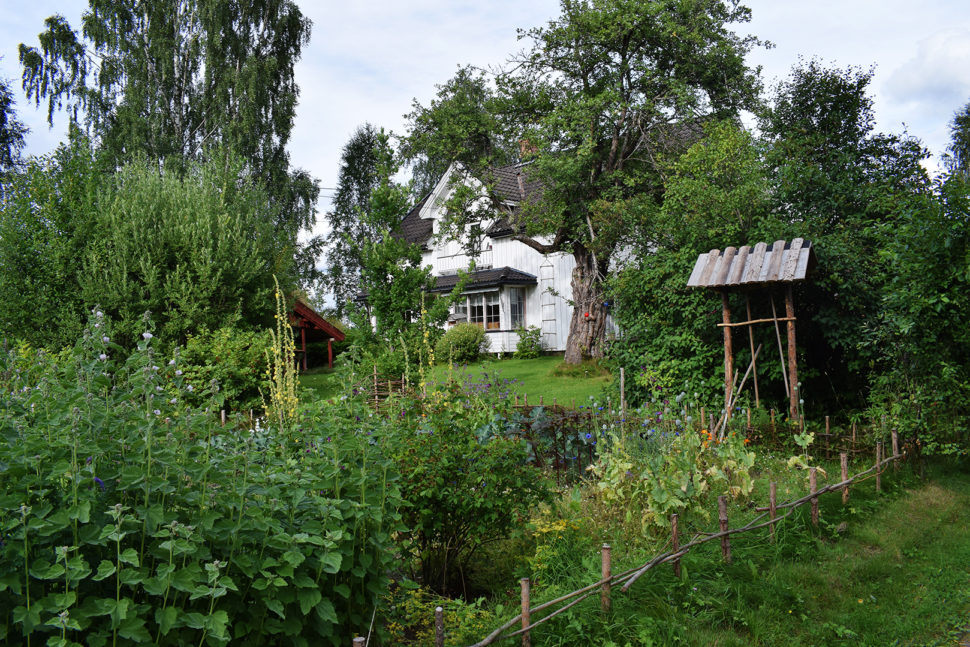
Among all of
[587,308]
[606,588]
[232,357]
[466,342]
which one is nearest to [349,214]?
[466,342]

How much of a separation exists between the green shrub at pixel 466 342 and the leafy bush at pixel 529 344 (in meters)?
Result: 1.22

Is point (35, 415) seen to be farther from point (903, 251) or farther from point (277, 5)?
point (277, 5)

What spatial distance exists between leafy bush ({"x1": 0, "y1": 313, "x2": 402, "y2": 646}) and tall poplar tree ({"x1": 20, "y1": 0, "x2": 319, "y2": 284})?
743 inches

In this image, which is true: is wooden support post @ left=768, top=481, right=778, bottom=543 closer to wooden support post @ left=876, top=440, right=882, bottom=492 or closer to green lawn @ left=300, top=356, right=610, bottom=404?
wooden support post @ left=876, top=440, right=882, bottom=492

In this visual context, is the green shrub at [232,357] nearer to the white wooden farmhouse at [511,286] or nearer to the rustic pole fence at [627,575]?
the white wooden farmhouse at [511,286]

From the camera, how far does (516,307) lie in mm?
23109

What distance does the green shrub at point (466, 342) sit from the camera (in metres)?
20.2

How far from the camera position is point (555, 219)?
1625 centimetres

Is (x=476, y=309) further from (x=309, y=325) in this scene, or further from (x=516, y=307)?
(x=309, y=325)

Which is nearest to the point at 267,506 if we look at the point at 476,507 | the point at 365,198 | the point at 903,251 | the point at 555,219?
the point at 476,507

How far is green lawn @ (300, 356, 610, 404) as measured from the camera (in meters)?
13.3

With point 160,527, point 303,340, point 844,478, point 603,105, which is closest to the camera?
point 160,527

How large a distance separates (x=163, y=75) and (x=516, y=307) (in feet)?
44.1

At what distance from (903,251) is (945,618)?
387cm
